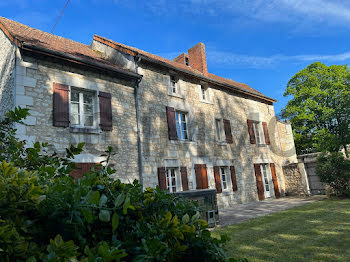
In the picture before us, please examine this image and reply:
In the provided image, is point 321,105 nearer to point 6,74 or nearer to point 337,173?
point 337,173

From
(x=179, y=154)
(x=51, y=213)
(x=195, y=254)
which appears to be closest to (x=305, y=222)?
(x=179, y=154)

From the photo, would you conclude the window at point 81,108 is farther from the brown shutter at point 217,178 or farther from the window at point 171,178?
the brown shutter at point 217,178

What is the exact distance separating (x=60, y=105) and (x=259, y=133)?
1124 cm

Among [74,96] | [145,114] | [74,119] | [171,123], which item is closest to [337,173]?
[171,123]

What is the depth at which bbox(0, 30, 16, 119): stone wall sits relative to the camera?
7.13 meters

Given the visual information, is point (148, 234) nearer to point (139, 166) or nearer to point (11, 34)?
point (139, 166)

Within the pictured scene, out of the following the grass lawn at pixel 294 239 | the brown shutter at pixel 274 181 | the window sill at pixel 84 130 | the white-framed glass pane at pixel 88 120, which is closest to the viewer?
the grass lawn at pixel 294 239

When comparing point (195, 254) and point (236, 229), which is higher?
point (195, 254)

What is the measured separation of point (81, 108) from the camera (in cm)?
797

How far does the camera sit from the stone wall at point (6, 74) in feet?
23.4

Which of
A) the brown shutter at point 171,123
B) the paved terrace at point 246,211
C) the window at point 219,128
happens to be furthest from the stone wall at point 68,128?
the window at point 219,128

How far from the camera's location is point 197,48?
14.6m

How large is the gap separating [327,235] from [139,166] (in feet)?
19.2

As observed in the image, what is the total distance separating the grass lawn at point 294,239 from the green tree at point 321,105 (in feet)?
49.8
